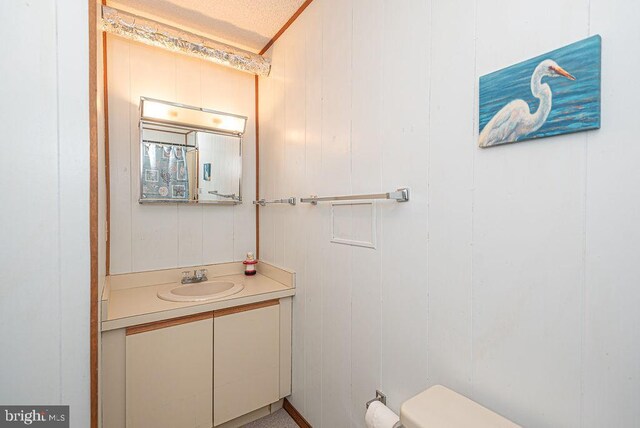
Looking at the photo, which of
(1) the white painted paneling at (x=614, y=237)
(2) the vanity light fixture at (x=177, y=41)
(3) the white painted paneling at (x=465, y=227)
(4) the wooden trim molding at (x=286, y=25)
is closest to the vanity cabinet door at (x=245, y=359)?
(3) the white painted paneling at (x=465, y=227)

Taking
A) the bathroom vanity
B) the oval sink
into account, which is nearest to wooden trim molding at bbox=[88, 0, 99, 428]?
the bathroom vanity

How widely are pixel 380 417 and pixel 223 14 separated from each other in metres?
2.32

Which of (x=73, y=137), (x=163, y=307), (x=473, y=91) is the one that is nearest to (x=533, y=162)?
(x=473, y=91)

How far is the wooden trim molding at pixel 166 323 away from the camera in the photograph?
1.35 m

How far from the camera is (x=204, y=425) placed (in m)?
1.51

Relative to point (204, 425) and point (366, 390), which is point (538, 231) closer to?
point (366, 390)

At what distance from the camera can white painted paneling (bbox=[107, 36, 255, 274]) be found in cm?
175

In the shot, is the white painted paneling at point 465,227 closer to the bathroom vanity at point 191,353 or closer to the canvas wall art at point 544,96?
the canvas wall art at point 544,96

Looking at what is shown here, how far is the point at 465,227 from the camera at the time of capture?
0.90m

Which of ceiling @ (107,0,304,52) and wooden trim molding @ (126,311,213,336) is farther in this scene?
ceiling @ (107,0,304,52)

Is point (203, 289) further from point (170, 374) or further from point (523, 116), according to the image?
point (523, 116)

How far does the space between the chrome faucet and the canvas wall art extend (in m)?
1.85

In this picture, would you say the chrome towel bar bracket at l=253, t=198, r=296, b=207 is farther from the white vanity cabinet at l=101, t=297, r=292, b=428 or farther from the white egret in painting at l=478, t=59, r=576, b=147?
the white egret in painting at l=478, t=59, r=576, b=147

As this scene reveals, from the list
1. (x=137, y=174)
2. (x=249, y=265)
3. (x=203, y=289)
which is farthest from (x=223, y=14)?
(x=203, y=289)
